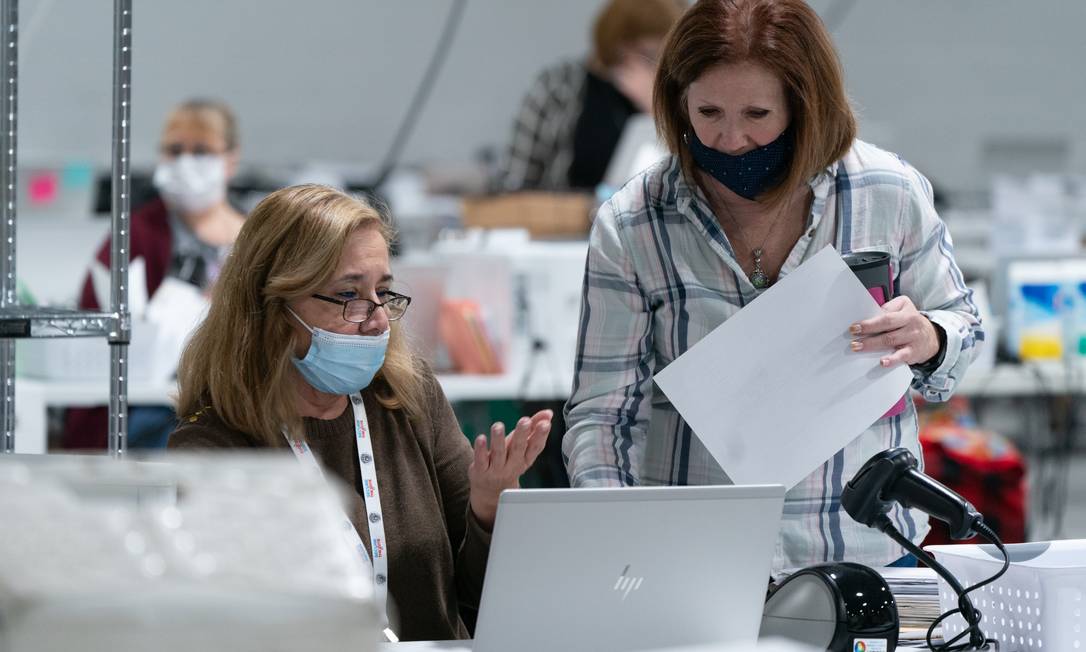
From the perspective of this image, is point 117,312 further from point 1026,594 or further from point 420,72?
point 420,72

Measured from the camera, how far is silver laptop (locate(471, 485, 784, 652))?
1.20m

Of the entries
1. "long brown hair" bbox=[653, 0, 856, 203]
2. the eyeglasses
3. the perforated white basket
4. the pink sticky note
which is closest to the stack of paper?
the perforated white basket

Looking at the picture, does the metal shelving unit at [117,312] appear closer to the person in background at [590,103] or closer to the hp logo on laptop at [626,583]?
the hp logo on laptop at [626,583]

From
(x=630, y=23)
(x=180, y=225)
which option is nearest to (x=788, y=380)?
Answer: (x=630, y=23)

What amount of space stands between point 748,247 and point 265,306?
668 millimetres

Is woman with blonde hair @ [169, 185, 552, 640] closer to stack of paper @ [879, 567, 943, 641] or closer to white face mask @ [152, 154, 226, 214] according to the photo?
stack of paper @ [879, 567, 943, 641]

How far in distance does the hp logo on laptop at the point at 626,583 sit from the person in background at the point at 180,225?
2674 mm

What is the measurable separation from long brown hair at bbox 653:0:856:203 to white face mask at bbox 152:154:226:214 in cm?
289

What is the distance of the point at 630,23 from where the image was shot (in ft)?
13.0

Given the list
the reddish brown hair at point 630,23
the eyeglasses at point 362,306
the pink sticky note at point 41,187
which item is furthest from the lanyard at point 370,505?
the pink sticky note at point 41,187

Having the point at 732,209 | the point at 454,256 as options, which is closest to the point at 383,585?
the point at 732,209

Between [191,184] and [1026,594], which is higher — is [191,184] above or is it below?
above

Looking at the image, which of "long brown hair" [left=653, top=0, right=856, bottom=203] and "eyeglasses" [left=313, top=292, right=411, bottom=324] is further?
"eyeglasses" [left=313, top=292, right=411, bottom=324]

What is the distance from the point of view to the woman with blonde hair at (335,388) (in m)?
1.68
